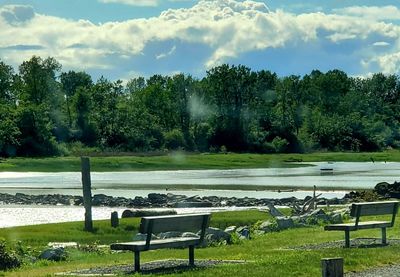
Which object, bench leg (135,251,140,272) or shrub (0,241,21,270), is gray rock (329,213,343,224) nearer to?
shrub (0,241,21,270)

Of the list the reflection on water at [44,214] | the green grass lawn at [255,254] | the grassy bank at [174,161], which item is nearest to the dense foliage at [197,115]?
the grassy bank at [174,161]

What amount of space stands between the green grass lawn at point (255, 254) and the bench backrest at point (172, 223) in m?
0.99

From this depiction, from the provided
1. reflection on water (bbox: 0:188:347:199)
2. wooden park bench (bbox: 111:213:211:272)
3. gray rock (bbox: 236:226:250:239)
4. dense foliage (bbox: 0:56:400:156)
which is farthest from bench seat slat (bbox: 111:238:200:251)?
dense foliage (bbox: 0:56:400:156)

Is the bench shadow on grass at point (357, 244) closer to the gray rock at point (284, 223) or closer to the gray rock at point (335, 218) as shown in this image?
the gray rock at point (284, 223)

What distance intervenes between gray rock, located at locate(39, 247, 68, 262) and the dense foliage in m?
96.5

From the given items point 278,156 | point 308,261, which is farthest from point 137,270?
point 278,156

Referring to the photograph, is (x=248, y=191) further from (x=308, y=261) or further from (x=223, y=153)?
(x=223, y=153)

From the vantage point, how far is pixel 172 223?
17.0 metres

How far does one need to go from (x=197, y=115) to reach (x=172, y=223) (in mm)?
137719

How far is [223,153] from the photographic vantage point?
136625mm

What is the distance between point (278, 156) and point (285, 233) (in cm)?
11008

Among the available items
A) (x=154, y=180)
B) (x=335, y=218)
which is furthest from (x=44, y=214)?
(x=154, y=180)

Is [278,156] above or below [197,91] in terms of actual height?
below

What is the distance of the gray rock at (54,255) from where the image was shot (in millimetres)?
21734
